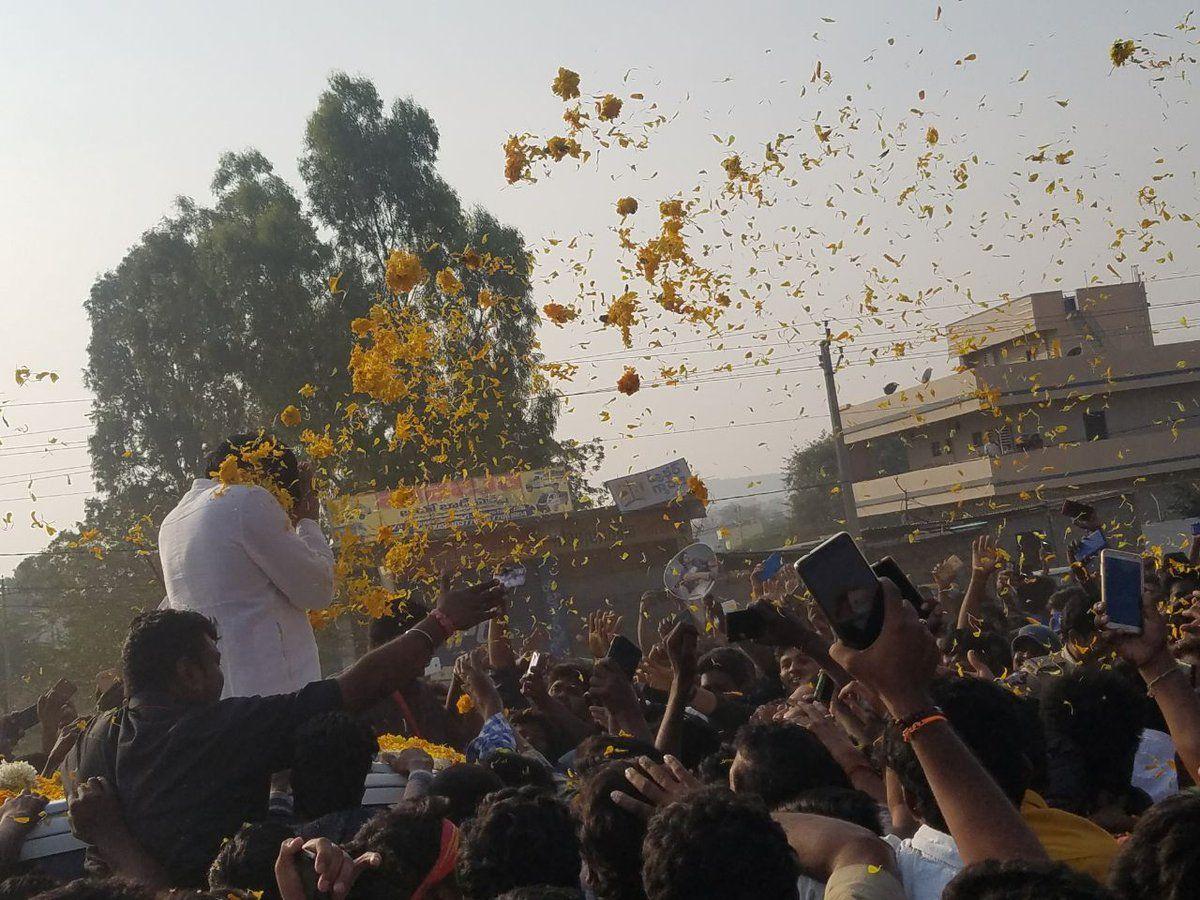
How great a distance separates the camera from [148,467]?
35.8m

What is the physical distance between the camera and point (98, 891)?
282 cm

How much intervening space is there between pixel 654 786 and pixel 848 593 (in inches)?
39.1

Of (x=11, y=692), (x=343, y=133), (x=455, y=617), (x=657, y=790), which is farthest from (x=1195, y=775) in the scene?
(x=11, y=692)

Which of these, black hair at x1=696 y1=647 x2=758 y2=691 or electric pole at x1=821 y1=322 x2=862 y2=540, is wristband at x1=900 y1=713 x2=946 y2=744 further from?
electric pole at x1=821 y1=322 x2=862 y2=540

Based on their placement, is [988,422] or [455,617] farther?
[988,422]

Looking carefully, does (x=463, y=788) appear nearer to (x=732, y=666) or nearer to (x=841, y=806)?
(x=841, y=806)

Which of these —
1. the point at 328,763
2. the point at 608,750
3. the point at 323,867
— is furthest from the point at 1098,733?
the point at 323,867

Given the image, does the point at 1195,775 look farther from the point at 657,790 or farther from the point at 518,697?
the point at 518,697

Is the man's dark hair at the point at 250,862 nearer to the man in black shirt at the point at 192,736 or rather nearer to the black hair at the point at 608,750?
the man in black shirt at the point at 192,736

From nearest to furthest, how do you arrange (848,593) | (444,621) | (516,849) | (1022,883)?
1. (1022,883)
2. (848,593)
3. (516,849)
4. (444,621)

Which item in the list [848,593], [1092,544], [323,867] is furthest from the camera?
[1092,544]

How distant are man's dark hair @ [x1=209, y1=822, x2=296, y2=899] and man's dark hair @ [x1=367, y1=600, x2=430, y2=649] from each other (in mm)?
3489

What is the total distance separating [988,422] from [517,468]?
2250 cm

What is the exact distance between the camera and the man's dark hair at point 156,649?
13.7ft
